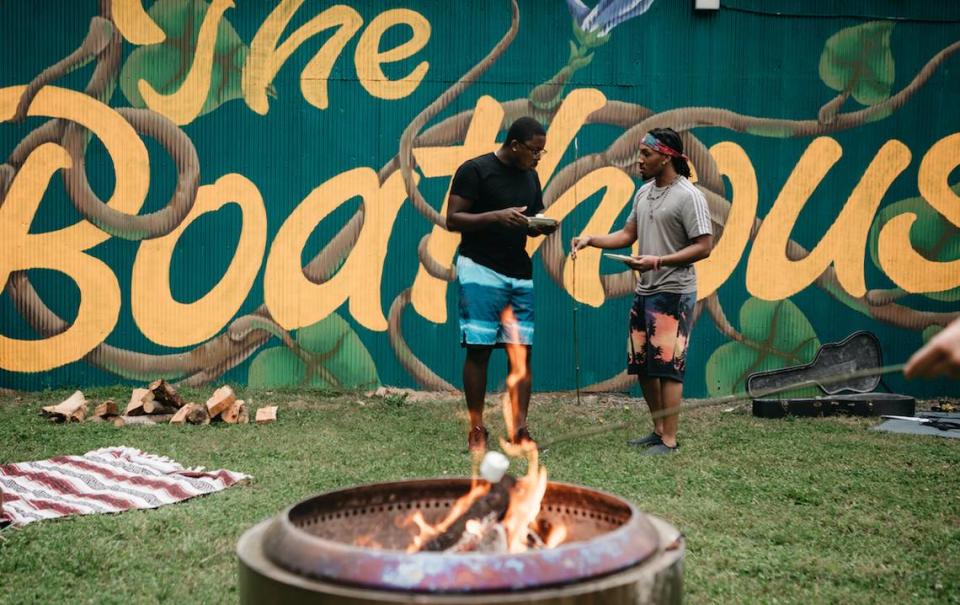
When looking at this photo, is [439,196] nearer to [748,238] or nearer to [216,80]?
[216,80]

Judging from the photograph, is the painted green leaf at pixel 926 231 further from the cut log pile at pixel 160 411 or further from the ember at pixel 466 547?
the ember at pixel 466 547

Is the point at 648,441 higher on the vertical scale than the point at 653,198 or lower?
lower

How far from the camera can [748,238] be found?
8.95m

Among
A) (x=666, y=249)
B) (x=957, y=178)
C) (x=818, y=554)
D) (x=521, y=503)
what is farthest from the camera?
(x=957, y=178)

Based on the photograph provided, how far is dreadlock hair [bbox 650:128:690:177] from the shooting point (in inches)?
236

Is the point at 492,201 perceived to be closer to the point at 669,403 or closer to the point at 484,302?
the point at 484,302

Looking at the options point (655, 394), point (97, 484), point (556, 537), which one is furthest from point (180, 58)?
point (556, 537)

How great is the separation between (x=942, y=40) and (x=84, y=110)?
784 centimetres

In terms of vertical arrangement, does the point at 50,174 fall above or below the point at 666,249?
above

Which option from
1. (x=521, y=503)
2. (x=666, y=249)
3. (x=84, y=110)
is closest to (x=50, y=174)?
(x=84, y=110)

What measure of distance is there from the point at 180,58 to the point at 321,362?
299 centimetres

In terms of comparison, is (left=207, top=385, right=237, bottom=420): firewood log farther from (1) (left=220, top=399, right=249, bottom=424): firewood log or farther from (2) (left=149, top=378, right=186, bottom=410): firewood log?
(2) (left=149, top=378, right=186, bottom=410): firewood log

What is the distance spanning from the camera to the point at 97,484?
5.14m

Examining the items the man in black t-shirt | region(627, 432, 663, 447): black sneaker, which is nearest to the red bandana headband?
the man in black t-shirt
